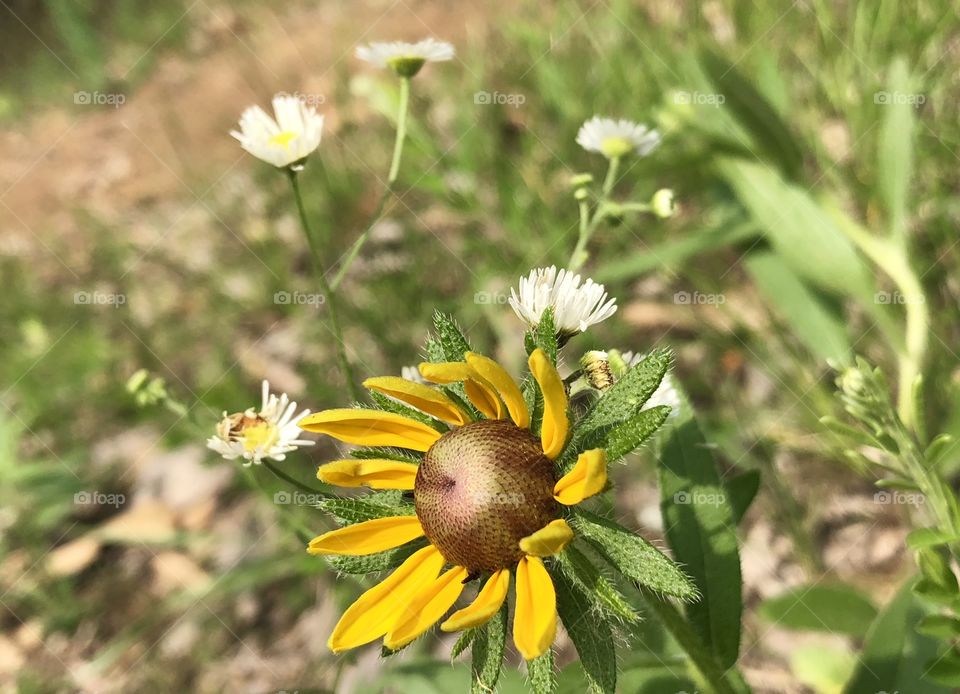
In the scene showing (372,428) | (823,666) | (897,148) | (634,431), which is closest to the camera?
(634,431)

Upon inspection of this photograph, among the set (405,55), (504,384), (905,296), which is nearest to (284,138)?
(405,55)

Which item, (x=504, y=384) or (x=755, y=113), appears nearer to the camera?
(x=504, y=384)

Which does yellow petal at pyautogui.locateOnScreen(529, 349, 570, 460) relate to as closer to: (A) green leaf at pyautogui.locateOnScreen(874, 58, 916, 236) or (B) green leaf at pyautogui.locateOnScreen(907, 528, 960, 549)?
(B) green leaf at pyautogui.locateOnScreen(907, 528, 960, 549)

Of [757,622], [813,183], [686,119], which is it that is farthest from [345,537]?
[813,183]

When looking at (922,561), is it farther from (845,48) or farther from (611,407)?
(845,48)

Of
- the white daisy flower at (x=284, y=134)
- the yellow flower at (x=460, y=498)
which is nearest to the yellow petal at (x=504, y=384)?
the yellow flower at (x=460, y=498)

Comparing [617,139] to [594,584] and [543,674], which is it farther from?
[543,674]

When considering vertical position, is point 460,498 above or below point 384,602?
above

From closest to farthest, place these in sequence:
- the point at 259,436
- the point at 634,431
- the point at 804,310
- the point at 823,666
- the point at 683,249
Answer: the point at 634,431 < the point at 259,436 < the point at 823,666 < the point at 804,310 < the point at 683,249

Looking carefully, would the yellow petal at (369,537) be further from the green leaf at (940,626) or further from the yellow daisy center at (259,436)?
the green leaf at (940,626)
